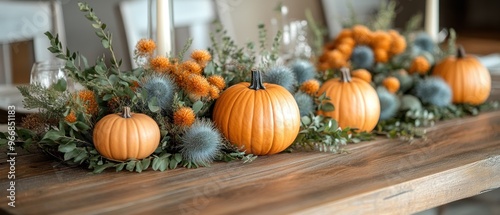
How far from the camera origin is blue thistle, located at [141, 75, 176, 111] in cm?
111

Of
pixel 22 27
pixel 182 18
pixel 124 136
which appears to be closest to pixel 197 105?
pixel 124 136

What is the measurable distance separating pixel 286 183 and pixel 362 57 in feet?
2.18

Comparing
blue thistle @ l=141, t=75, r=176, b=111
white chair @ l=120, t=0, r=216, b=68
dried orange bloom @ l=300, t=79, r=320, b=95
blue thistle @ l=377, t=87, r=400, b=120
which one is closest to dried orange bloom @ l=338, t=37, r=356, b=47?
blue thistle @ l=377, t=87, r=400, b=120

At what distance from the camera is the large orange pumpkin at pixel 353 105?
4.21 feet

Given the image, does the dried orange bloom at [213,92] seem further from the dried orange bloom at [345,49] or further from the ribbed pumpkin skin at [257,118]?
the dried orange bloom at [345,49]

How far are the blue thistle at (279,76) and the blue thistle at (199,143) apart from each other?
190mm

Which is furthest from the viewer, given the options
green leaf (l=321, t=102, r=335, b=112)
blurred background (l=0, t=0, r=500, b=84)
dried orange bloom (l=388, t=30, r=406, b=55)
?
blurred background (l=0, t=0, r=500, b=84)

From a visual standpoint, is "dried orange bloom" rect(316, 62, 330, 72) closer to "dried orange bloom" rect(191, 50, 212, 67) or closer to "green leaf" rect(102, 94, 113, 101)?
"dried orange bloom" rect(191, 50, 212, 67)

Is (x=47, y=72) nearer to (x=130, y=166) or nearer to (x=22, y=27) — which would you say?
(x=130, y=166)

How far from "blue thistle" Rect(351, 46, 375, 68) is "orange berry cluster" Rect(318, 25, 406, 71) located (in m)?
0.01

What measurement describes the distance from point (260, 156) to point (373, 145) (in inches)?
8.6

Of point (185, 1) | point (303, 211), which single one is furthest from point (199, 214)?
point (185, 1)

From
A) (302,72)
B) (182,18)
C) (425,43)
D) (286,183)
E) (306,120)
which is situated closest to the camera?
(286,183)

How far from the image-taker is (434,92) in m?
1.47
